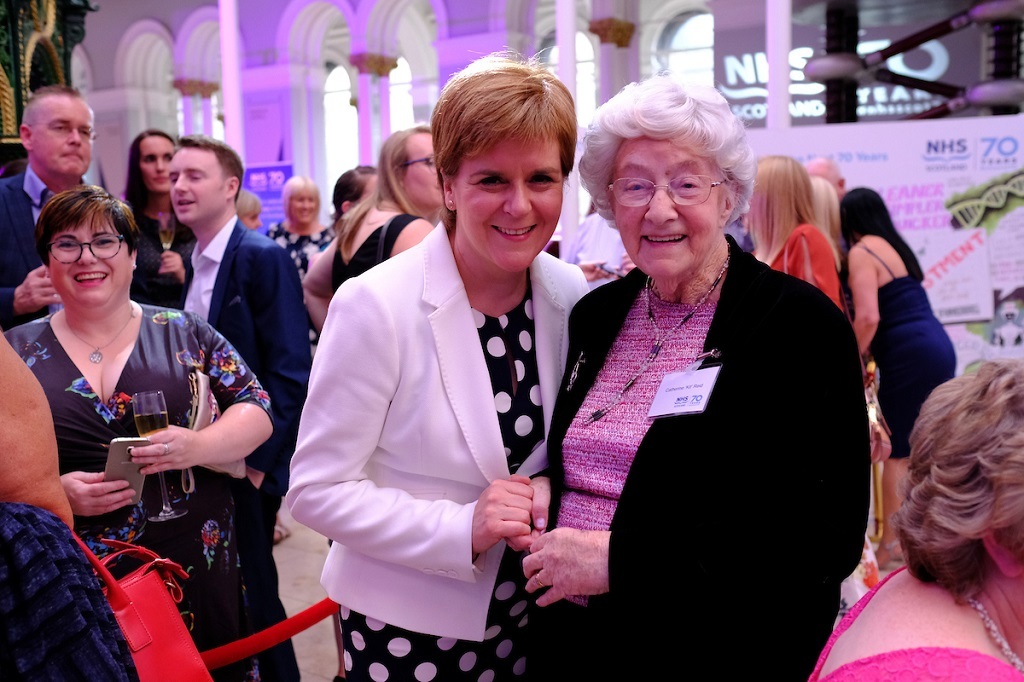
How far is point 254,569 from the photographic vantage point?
282 centimetres

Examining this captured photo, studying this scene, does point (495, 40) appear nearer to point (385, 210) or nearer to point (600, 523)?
point (385, 210)

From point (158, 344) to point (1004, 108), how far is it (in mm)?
9559

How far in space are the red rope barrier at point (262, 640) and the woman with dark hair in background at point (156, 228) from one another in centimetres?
169

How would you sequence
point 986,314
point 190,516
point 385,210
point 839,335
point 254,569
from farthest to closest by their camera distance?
point 986,314 < point 385,210 < point 254,569 < point 190,516 < point 839,335

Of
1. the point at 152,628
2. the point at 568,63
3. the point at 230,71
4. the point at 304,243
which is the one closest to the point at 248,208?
the point at 304,243

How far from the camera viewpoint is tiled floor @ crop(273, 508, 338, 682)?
3.44 meters

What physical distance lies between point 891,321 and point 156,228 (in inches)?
131

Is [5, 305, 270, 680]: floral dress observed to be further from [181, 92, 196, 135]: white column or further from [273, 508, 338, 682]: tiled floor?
[181, 92, 196, 135]: white column

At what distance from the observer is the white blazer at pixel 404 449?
1.51 metres

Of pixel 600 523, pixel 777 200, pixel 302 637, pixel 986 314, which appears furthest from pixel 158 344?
pixel 986 314

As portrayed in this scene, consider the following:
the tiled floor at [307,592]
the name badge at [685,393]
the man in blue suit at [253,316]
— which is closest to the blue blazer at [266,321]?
the man in blue suit at [253,316]

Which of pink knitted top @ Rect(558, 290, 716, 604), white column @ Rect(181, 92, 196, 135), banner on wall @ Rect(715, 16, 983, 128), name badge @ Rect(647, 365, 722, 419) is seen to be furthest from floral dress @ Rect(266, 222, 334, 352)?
white column @ Rect(181, 92, 196, 135)

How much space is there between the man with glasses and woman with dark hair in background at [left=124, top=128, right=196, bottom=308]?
21 centimetres

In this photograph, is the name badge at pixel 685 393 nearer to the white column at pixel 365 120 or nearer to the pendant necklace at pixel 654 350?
the pendant necklace at pixel 654 350
